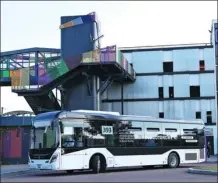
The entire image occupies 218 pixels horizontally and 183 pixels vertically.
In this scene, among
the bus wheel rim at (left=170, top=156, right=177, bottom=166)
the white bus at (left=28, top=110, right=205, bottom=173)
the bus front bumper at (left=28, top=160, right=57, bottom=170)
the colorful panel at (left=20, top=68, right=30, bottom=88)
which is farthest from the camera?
the colorful panel at (left=20, top=68, right=30, bottom=88)

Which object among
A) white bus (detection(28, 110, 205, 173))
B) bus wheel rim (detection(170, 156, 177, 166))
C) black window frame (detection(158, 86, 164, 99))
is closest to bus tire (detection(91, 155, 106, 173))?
white bus (detection(28, 110, 205, 173))

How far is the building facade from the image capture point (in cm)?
5178

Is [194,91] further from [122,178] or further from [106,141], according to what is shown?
[122,178]

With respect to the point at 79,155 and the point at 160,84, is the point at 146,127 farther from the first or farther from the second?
the point at 160,84

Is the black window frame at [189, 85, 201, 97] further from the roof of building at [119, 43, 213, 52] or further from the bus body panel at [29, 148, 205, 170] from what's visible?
the bus body panel at [29, 148, 205, 170]

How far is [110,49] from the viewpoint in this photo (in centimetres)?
4156

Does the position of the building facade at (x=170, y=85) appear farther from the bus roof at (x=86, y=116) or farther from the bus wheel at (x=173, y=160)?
the bus roof at (x=86, y=116)

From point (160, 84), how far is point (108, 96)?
602 cm

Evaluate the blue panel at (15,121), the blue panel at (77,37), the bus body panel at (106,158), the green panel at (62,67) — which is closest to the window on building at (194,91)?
the blue panel at (77,37)

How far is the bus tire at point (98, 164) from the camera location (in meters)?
23.6

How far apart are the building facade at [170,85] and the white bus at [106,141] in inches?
886

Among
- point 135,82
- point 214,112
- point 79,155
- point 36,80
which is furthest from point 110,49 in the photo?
point 79,155

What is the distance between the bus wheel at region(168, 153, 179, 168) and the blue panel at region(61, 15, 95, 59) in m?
20.9

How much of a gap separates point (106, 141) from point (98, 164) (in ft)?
4.29
